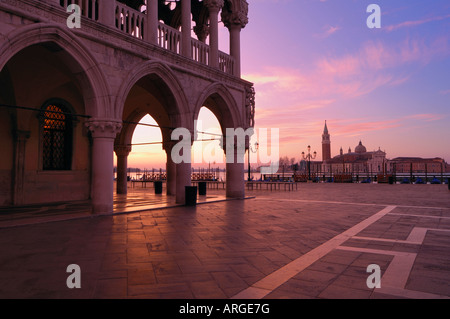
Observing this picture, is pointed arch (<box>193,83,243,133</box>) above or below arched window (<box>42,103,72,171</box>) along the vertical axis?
above

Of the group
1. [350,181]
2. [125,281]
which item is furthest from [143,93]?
[350,181]

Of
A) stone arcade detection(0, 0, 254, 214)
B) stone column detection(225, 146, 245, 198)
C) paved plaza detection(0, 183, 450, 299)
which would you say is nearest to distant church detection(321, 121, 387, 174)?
stone column detection(225, 146, 245, 198)

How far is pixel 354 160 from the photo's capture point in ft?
509

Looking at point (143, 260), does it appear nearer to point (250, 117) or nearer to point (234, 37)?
point (250, 117)

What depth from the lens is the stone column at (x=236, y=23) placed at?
14.2m

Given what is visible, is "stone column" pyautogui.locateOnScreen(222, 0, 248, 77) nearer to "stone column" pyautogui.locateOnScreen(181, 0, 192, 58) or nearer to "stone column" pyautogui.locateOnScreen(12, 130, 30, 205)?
"stone column" pyautogui.locateOnScreen(181, 0, 192, 58)

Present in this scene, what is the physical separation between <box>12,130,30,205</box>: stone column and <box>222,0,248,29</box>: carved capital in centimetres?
982

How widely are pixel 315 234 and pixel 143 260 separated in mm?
3623

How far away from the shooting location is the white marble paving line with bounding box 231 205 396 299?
3.27m

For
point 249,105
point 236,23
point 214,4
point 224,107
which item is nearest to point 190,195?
point 224,107

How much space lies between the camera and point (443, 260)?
4426mm

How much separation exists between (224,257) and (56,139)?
10.4 m

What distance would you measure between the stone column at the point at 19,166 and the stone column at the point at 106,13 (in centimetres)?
510

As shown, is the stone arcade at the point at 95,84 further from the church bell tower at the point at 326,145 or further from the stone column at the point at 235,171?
the church bell tower at the point at 326,145
